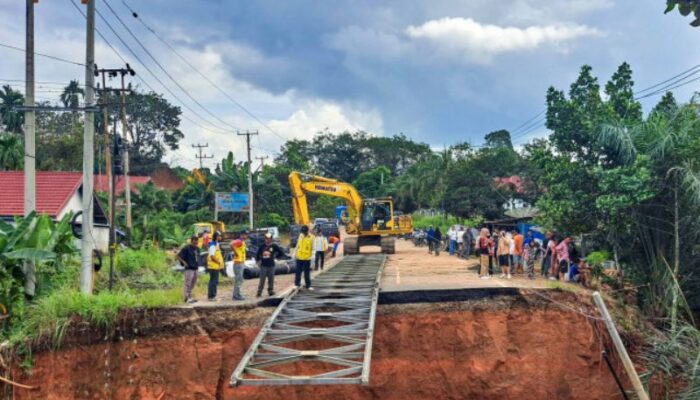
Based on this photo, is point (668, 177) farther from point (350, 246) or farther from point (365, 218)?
point (350, 246)

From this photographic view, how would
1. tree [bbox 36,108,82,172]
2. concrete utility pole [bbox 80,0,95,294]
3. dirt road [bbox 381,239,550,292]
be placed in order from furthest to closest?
tree [bbox 36,108,82,172] < dirt road [bbox 381,239,550,292] < concrete utility pole [bbox 80,0,95,294]

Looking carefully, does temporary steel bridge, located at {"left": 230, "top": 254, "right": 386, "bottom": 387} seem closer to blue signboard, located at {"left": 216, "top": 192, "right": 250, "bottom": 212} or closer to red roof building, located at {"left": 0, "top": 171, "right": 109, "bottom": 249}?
red roof building, located at {"left": 0, "top": 171, "right": 109, "bottom": 249}

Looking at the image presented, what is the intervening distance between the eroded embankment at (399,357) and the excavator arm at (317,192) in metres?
10.8

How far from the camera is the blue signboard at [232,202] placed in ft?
140

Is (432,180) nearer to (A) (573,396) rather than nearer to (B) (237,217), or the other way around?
(B) (237,217)

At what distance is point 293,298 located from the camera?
13.4 m

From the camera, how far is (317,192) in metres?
25.8

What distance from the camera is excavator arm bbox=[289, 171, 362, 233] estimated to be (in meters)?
23.7

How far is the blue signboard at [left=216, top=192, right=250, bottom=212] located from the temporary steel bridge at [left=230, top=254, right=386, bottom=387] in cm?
2819

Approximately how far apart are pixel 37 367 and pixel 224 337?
3774 mm

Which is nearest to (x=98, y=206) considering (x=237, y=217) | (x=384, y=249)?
(x=384, y=249)

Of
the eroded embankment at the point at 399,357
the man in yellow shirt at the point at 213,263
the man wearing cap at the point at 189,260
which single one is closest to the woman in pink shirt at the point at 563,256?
the eroded embankment at the point at 399,357

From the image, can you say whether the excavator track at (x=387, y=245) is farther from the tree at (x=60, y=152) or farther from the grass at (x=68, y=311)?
the tree at (x=60, y=152)

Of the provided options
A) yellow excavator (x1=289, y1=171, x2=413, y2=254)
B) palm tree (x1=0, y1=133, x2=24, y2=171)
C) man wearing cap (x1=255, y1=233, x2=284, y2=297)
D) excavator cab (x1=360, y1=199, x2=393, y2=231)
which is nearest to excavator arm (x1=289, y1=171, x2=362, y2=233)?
yellow excavator (x1=289, y1=171, x2=413, y2=254)
